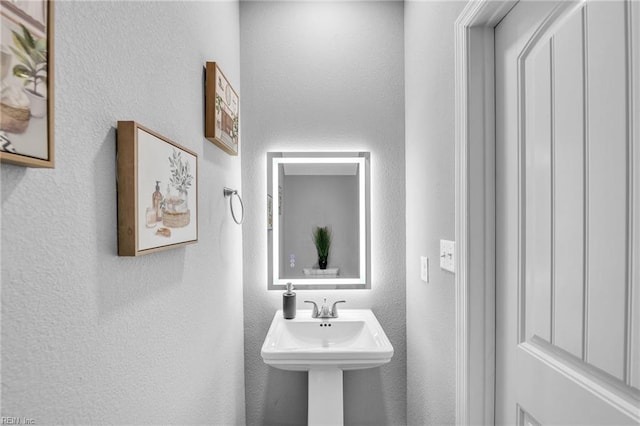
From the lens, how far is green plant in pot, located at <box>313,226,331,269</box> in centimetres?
200

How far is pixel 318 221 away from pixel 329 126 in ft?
1.77

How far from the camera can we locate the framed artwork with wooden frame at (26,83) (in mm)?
474

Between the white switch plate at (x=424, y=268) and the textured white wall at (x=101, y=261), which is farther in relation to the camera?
the white switch plate at (x=424, y=268)

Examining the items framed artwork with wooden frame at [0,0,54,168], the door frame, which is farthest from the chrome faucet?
framed artwork with wooden frame at [0,0,54,168]

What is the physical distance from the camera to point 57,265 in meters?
0.60

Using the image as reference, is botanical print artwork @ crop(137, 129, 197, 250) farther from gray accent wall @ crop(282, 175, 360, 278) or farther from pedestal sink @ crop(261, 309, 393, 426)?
gray accent wall @ crop(282, 175, 360, 278)

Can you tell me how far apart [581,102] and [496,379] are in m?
0.86

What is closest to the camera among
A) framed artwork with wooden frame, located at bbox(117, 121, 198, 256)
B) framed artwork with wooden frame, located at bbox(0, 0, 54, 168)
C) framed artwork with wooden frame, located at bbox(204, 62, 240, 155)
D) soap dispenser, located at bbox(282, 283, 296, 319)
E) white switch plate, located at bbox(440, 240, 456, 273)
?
framed artwork with wooden frame, located at bbox(0, 0, 54, 168)

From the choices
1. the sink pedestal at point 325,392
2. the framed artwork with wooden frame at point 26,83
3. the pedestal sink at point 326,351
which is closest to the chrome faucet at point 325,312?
the pedestal sink at point 326,351

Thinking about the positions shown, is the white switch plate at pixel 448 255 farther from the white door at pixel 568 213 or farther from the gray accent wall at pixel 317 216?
the gray accent wall at pixel 317 216

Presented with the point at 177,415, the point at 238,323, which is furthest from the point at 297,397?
the point at 177,415

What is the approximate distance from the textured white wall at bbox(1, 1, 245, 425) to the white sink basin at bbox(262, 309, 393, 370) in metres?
0.35

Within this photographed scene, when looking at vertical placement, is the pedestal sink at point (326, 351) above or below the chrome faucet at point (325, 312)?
below

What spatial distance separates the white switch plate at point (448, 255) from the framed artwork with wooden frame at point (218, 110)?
99 cm
